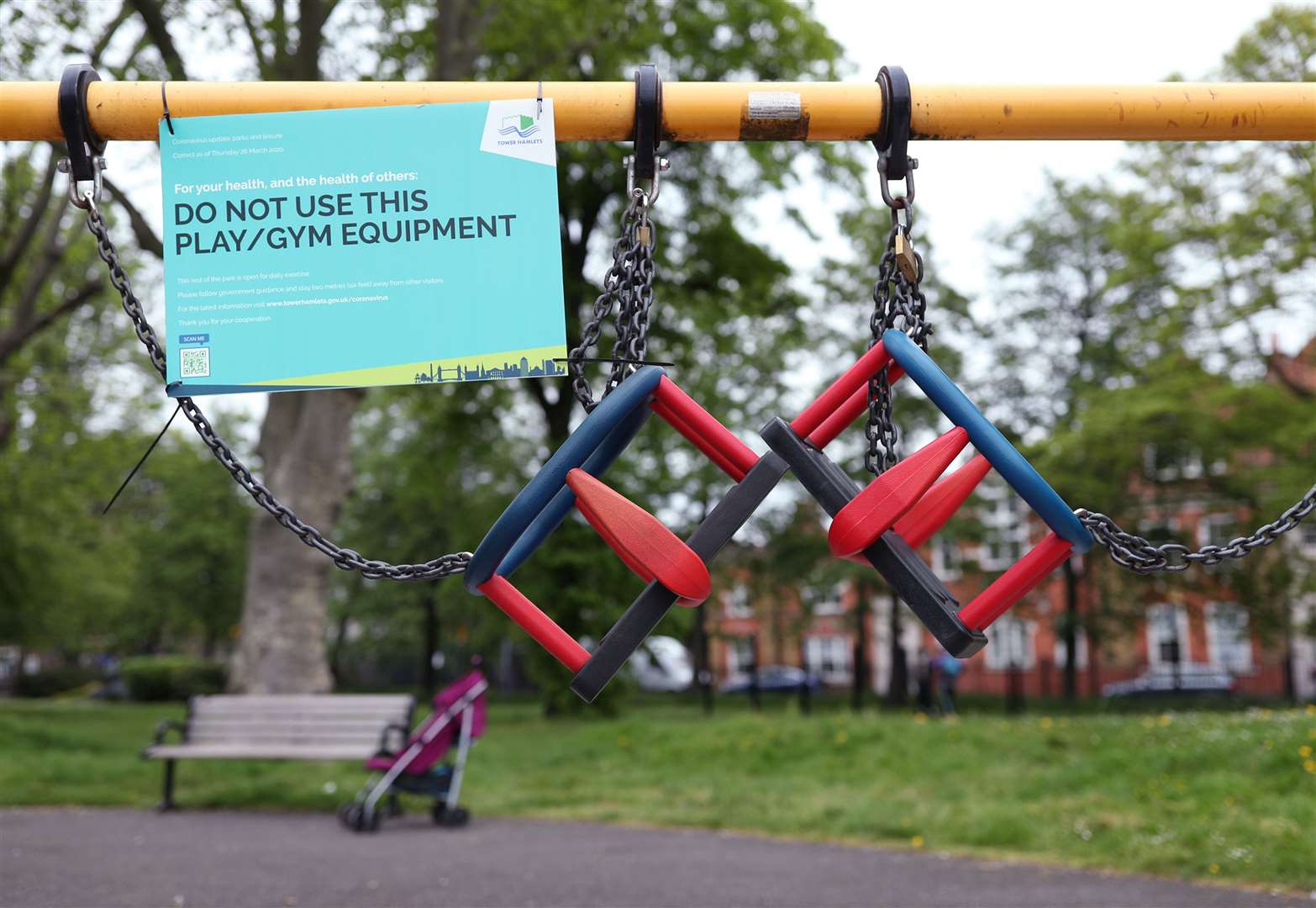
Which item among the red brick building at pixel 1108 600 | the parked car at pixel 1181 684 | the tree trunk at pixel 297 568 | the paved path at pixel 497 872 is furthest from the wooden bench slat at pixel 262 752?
the parked car at pixel 1181 684

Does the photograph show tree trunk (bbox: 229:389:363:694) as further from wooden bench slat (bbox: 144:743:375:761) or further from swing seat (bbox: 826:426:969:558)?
swing seat (bbox: 826:426:969:558)

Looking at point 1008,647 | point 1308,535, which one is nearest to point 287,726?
point 1008,647

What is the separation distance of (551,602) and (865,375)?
57.7 feet

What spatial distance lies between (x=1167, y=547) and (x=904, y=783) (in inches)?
275

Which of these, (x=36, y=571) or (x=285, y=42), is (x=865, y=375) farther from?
(x=36, y=571)

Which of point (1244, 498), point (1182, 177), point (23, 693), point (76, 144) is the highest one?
point (1182, 177)

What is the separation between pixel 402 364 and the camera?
318cm

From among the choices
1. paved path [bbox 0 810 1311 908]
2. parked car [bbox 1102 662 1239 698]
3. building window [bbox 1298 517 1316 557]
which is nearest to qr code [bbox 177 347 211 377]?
paved path [bbox 0 810 1311 908]

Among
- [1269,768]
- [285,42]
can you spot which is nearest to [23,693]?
[285,42]

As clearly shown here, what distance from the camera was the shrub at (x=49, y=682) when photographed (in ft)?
157

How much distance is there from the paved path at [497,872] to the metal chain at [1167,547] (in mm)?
3079

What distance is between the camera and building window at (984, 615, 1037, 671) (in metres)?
36.7

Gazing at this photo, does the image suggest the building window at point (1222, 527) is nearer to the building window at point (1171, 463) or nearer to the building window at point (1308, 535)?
the building window at point (1171, 463)

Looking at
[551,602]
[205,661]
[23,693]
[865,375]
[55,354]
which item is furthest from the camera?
[23,693]
